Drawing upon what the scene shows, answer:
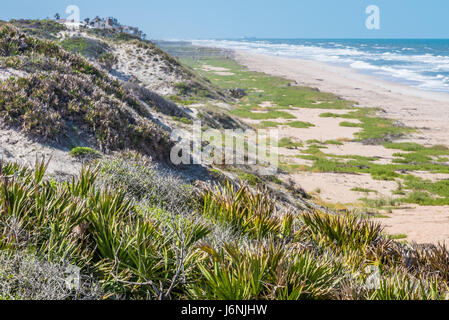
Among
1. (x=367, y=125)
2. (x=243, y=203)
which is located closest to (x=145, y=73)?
(x=367, y=125)

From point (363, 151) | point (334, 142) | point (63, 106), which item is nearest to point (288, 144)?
point (334, 142)

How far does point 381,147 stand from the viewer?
79.0 ft

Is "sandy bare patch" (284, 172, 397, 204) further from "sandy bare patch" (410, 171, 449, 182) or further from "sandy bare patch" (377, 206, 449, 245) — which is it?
"sandy bare patch" (410, 171, 449, 182)

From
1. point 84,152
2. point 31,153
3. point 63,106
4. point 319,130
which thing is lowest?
point 319,130

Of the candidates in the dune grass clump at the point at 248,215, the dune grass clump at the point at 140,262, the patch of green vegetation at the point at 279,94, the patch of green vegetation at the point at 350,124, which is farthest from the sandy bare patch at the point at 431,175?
the patch of green vegetation at the point at 279,94

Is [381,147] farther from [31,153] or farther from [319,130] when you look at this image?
[31,153]

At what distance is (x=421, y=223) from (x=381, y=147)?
13.0m

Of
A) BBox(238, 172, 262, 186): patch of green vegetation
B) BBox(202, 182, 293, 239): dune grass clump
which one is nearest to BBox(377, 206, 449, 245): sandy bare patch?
BBox(238, 172, 262, 186): patch of green vegetation

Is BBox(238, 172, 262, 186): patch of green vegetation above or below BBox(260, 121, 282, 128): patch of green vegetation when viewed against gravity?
below

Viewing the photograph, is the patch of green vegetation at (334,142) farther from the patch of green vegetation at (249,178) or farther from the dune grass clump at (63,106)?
the dune grass clump at (63,106)

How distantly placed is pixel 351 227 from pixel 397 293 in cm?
234

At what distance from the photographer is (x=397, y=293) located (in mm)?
3928

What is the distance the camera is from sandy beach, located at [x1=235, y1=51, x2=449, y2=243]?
1216 cm
